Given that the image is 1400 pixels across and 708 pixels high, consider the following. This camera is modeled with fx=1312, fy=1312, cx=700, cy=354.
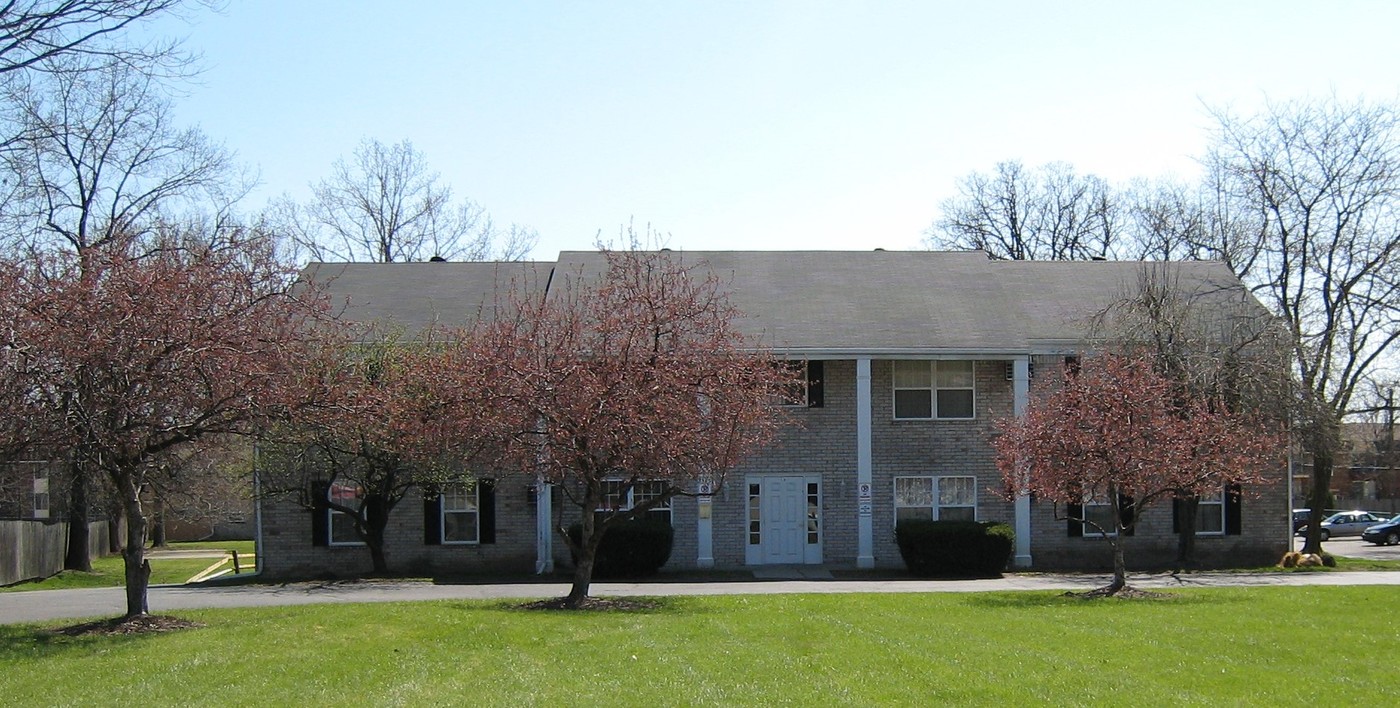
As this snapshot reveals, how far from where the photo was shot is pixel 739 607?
1775 centimetres

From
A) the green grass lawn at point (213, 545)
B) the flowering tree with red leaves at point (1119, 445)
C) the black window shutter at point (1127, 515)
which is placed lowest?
the green grass lawn at point (213, 545)

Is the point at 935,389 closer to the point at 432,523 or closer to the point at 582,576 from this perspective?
the point at 432,523

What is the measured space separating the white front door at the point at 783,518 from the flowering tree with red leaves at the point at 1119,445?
684 centimetres

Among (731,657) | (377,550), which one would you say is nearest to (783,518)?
(377,550)

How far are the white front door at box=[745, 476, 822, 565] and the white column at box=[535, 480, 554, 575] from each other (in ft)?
13.4

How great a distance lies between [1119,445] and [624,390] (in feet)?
24.5

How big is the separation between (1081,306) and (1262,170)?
6810 mm

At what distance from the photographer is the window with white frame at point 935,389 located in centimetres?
2753

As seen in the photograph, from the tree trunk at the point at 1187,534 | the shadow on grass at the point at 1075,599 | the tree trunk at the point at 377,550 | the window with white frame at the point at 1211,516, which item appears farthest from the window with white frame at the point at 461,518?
the window with white frame at the point at 1211,516

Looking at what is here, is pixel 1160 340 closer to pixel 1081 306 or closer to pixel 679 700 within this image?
pixel 1081 306

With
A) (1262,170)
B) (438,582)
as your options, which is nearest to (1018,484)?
(438,582)

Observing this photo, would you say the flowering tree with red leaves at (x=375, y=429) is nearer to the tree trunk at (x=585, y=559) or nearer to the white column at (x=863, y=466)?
the tree trunk at (x=585, y=559)

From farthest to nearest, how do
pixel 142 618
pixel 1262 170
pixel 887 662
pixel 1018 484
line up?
pixel 1262 170 → pixel 1018 484 → pixel 142 618 → pixel 887 662

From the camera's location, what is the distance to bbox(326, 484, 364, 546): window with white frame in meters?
26.4
